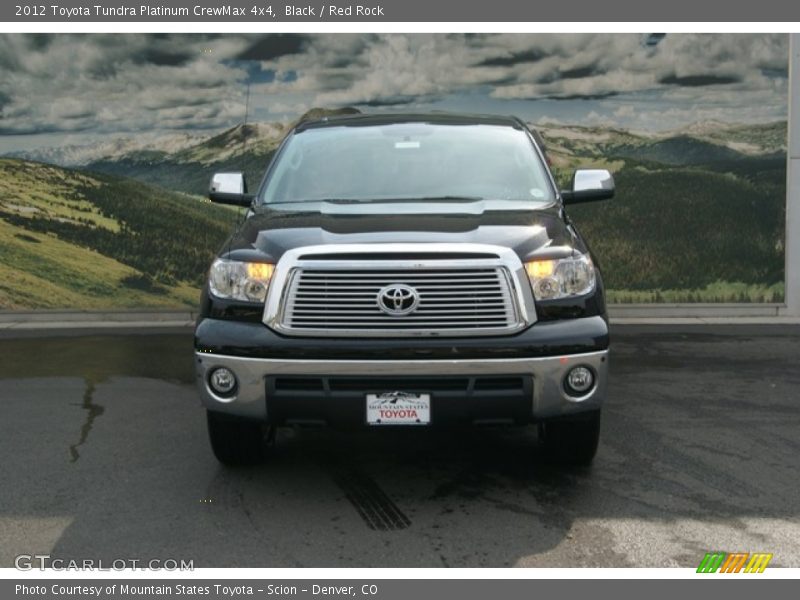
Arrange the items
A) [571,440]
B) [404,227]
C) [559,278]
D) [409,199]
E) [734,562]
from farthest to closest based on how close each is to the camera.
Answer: [409,199] → [571,440] → [404,227] → [559,278] → [734,562]

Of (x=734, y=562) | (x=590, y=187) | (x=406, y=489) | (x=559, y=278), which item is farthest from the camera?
(x=590, y=187)

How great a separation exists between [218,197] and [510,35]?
6.80 meters

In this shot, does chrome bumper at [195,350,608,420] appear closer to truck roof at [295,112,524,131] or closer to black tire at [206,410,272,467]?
black tire at [206,410,272,467]

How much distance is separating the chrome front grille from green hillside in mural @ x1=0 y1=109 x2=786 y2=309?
776 centimetres

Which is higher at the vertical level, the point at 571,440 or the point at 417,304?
the point at 417,304

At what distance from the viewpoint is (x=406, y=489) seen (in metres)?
5.14

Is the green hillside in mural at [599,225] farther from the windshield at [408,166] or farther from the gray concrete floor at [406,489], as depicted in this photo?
the windshield at [408,166]

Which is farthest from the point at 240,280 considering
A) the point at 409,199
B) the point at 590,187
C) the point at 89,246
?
the point at 89,246

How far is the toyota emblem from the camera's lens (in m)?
4.67

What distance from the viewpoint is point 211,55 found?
12.4m

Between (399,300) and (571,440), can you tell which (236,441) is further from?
(571,440)

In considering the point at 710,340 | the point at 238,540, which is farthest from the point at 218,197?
the point at 710,340

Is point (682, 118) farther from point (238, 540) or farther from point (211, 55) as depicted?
point (238, 540)

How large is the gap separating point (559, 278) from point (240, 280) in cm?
154
